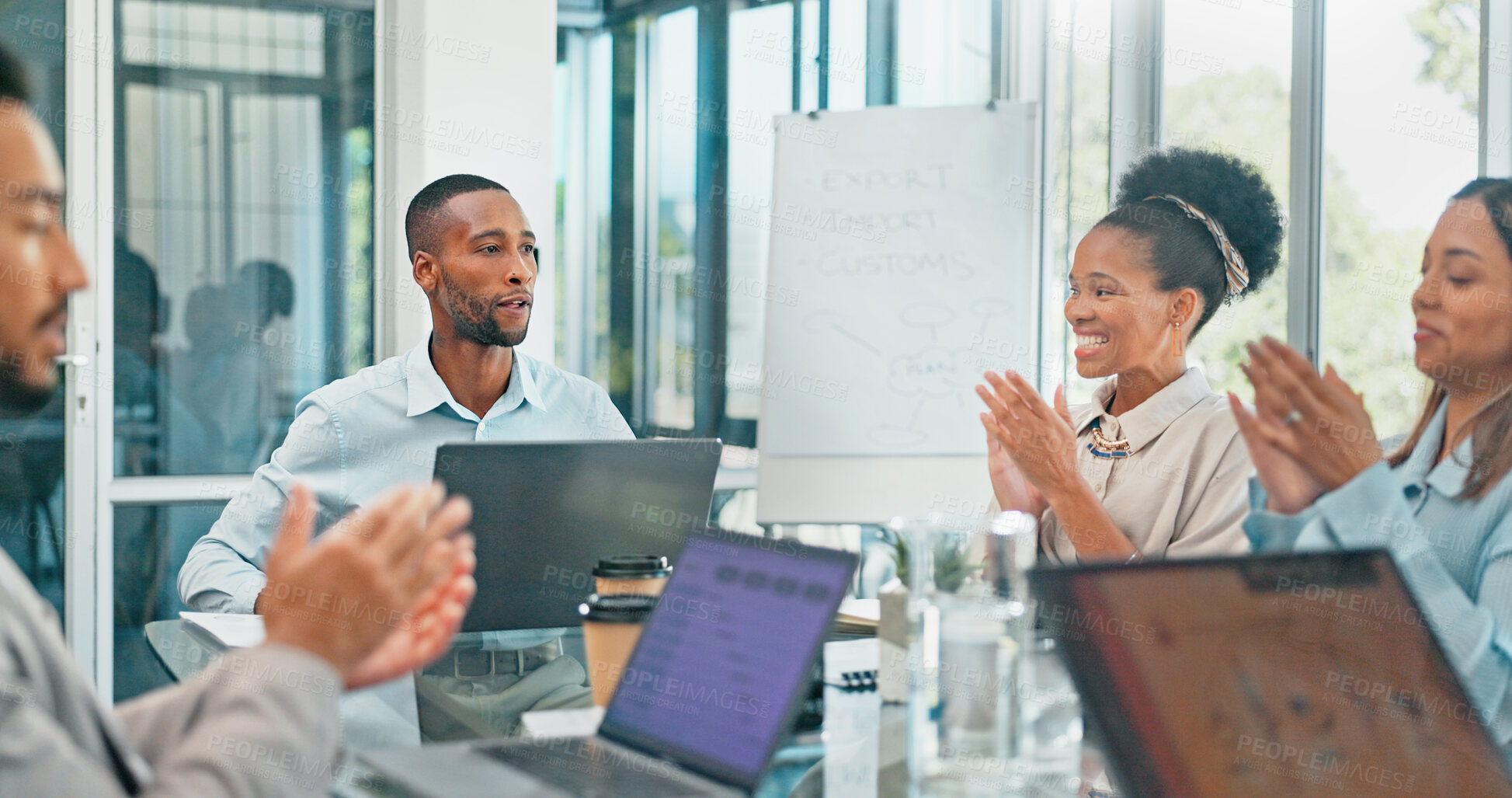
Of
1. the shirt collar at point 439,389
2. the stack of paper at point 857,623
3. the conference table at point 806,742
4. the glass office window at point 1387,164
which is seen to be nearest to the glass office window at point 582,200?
the shirt collar at point 439,389

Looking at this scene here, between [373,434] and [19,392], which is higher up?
[19,392]

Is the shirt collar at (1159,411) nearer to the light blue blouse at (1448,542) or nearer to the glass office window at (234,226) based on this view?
the light blue blouse at (1448,542)

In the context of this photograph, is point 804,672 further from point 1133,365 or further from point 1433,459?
point 1133,365

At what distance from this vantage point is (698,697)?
1.08m

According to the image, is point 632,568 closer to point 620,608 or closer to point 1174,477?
point 620,608

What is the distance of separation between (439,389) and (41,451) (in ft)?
4.88

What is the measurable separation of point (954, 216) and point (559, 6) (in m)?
2.05

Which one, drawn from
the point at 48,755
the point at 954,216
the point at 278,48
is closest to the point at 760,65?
the point at 954,216

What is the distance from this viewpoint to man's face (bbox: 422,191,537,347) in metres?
2.43

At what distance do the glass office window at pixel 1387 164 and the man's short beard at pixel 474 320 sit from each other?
1.75 meters

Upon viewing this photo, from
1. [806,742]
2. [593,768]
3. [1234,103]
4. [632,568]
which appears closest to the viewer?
[593,768]

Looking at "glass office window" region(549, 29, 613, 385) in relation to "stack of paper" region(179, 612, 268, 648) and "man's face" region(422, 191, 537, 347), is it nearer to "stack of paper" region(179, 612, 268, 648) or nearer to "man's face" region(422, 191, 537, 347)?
"man's face" region(422, 191, 537, 347)

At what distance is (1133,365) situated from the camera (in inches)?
86.2

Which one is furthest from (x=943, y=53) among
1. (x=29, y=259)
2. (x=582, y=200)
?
(x=29, y=259)
